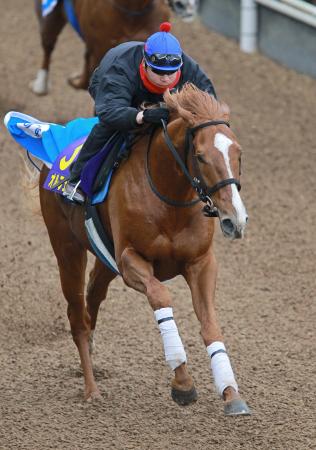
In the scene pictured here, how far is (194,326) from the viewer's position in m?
7.94

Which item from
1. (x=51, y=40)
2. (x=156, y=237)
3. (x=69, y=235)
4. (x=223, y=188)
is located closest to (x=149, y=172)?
(x=156, y=237)

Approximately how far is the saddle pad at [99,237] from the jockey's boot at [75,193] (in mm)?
79

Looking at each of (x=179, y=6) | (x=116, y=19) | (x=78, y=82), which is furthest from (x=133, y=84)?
(x=78, y=82)

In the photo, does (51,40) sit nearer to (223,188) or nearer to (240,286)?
(240,286)

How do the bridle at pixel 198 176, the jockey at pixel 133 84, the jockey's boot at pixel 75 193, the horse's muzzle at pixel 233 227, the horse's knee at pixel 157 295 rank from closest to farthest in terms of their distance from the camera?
the horse's muzzle at pixel 233 227 < the bridle at pixel 198 176 < the horse's knee at pixel 157 295 < the jockey at pixel 133 84 < the jockey's boot at pixel 75 193

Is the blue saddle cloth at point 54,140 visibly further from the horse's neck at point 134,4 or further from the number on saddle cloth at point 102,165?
the horse's neck at point 134,4

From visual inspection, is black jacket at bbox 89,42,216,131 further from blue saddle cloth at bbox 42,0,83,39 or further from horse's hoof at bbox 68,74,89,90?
horse's hoof at bbox 68,74,89,90

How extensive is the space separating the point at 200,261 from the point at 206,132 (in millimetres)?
794

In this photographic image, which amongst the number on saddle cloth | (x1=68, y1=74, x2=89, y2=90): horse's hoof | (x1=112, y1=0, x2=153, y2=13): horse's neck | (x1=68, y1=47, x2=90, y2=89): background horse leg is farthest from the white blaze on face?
(x1=68, y1=74, x2=89, y2=90): horse's hoof

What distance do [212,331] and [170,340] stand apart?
248 millimetres

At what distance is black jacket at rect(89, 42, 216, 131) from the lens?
5.85 meters

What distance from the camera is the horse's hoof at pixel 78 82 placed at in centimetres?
1131

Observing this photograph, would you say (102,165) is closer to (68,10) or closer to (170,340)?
(170,340)

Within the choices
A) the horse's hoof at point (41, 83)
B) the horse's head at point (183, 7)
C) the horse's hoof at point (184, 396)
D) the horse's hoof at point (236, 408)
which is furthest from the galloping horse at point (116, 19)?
the horse's hoof at point (236, 408)
